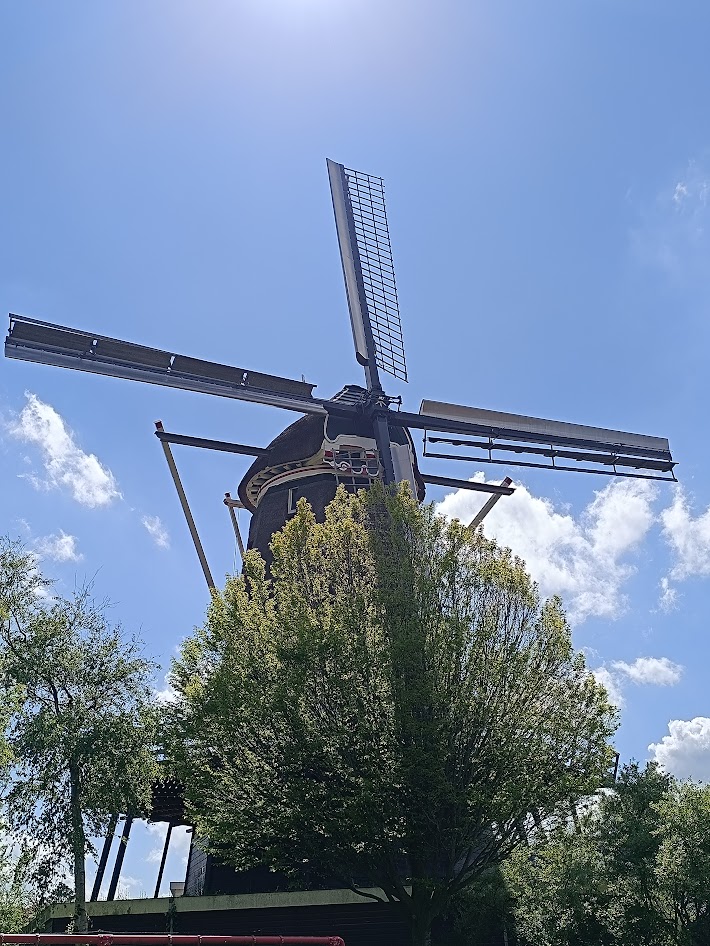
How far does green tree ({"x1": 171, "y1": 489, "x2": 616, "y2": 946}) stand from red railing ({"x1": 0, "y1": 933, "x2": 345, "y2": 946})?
628 cm

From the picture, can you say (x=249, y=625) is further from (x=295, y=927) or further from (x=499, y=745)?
(x=295, y=927)

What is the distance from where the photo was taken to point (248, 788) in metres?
16.5

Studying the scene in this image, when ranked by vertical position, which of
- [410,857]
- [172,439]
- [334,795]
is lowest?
[410,857]

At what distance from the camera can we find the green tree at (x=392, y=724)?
15.5 meters

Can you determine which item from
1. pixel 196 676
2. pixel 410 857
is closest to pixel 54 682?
pixel 196 676

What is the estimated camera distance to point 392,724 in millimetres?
15680

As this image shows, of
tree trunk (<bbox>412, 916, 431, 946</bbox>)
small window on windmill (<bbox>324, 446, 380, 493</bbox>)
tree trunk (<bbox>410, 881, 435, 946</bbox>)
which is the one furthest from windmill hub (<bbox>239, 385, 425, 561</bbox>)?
tree trunk (<bbox>412, 916, 431, 946</bbox>)

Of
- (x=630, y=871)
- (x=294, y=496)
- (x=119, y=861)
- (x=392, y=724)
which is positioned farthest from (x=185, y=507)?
(x=630, y=871)

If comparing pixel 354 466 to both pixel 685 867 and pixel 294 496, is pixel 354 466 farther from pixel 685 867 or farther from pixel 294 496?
pixel 685 867

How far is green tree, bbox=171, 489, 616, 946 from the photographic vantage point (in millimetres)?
15492

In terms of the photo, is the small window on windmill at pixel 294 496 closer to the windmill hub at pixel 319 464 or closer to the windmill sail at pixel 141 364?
the windmill hub at pixel 319 464

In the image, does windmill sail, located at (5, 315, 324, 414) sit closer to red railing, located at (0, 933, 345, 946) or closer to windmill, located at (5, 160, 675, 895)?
Result: windmill, located at (5, 160, 675, 895)

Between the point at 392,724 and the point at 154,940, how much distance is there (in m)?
8.35

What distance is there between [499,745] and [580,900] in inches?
161
